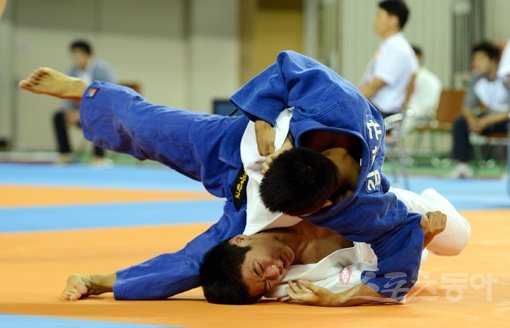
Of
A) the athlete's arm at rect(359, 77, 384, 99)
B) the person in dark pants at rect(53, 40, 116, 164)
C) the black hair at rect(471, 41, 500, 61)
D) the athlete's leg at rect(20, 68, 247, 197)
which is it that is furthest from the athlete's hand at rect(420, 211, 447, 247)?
the person in dark pants at rect(53, 40, 116, 164)

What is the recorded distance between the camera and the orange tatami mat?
7.91 feet

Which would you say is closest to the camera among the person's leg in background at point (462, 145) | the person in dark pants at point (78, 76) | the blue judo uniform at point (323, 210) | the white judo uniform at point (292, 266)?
the blue judo uniform at point (323, 210)

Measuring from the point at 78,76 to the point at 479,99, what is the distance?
5191mm

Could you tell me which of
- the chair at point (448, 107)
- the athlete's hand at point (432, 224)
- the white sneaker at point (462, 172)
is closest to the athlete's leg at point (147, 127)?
the athlete's hand at point (432, 224)

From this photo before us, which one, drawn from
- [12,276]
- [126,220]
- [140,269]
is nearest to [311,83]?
[140,269]

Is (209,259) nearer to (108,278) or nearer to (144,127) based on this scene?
(108,278)

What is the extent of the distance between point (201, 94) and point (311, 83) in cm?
1513

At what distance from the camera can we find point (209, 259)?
2.68 metres

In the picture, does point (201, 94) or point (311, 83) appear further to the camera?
point (201, 94)

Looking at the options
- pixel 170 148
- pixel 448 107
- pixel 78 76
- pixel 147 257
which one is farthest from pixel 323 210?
pixel 78 76

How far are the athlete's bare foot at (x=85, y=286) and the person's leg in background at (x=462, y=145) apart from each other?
7.83m

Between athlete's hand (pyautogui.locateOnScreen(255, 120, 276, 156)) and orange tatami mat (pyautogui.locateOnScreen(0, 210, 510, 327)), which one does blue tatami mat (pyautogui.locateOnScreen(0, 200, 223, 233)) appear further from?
athlete's hand (pyautogui.locateOnScreen(255, 120, 276, 156))

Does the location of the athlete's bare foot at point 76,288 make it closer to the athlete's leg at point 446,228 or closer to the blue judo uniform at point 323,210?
the blue judo uniform at point 323,210

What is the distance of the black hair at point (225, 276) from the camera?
2.62m
